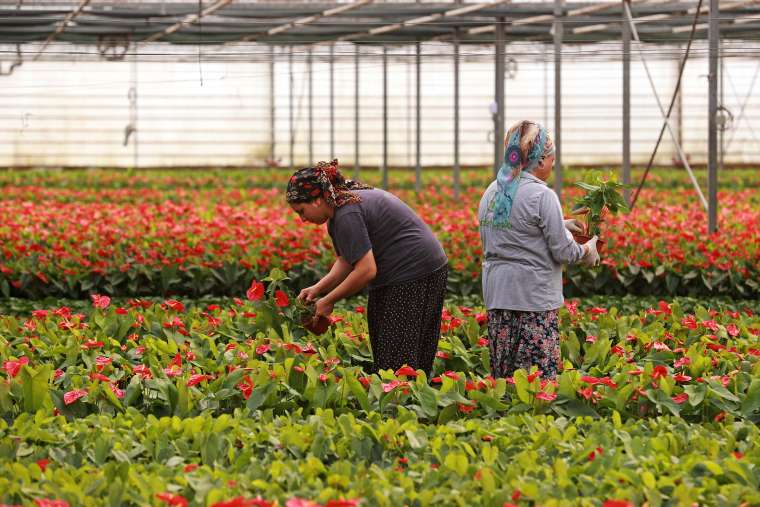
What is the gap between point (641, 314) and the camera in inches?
231

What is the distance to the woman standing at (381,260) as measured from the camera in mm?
4309

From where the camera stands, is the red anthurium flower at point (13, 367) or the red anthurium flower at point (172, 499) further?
the red anthurium flower at point (13, 367)

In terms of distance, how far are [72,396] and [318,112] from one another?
2192 cm

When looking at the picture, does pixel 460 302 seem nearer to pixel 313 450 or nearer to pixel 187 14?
pixel 313 450

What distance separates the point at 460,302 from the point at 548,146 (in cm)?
396

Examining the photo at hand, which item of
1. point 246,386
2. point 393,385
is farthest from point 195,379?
point 393,385

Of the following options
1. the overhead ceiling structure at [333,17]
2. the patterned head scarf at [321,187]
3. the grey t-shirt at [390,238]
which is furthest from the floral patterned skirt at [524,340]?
the overhead ceiling structure at [333,17]

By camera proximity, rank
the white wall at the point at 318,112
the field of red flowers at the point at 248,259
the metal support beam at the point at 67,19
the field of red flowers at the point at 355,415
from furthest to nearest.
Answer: the white wall at the point at 318,112 → the metal support beam at the point at 67,19 → the field of red flowers at the point at 248,259 → the field of red flowers at the point at 355,415

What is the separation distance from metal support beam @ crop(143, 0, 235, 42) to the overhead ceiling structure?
0.03 feet

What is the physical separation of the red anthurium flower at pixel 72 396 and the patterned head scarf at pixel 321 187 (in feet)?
3.25

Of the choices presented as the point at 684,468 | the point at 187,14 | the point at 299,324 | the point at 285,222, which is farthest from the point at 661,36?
the point at 684,468

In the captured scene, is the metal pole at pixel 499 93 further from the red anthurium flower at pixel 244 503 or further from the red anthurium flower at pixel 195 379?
the red anthurium flower at pixel 244 503

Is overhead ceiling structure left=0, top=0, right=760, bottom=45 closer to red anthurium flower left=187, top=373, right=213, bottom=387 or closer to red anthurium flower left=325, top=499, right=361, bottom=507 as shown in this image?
red anthurium flower left=187, top=373, right=213, bottom=387

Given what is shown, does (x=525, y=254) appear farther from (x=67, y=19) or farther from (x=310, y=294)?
(x=67, y=19)
